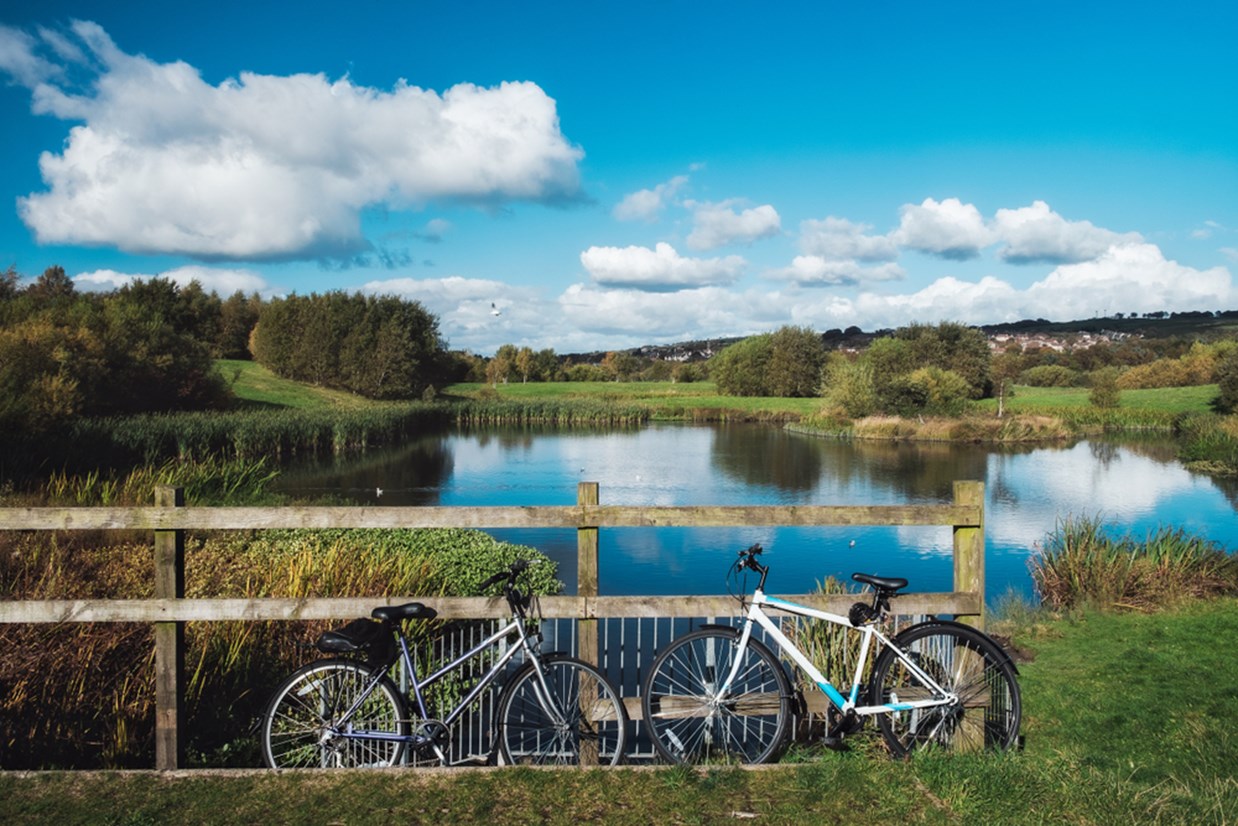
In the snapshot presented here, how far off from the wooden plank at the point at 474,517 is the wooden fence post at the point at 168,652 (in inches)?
3.8

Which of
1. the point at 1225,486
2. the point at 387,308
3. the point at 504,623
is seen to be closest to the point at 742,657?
the point at 504,623

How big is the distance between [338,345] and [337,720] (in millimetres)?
68072

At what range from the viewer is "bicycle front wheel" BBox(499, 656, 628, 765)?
4.77m

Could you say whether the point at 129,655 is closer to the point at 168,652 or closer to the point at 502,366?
the point at 168,652

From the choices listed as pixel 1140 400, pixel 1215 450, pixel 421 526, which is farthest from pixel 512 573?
pixel 1140 400

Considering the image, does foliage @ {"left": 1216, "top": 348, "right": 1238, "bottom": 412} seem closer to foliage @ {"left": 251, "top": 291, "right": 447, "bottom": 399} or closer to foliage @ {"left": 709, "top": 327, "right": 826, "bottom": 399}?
foliage @ {"left": 709, "top": 327, "right": 826, "bottom": 399}

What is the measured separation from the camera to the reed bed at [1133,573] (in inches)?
440

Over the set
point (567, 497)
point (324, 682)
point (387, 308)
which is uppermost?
point (387, 308)

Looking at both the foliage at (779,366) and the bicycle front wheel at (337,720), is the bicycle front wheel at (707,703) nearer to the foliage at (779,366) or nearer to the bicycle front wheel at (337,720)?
the bicycle front wheel at (337,720)

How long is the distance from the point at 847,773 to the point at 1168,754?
2752 mm

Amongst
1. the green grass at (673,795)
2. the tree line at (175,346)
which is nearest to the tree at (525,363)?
the tree line at (175,346)

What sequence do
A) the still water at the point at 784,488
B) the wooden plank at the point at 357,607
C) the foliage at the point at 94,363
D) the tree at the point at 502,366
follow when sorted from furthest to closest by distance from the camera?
the tree at the point at 502,366 < the foliage at the point at 94,363 < the still water at the point at 784,488 < the wooden plank at the point at 357,607

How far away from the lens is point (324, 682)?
4.79 meters

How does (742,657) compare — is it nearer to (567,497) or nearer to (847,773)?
(847,773)
